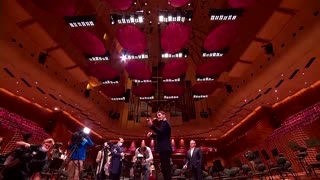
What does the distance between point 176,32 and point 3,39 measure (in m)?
5.93

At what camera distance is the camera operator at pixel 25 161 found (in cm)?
484

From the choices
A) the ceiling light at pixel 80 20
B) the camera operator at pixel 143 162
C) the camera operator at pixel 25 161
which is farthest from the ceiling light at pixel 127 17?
the camera operator at pixel 25 161

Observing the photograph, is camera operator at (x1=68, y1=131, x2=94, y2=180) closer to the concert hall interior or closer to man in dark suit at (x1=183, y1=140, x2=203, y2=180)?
the concert hall interior

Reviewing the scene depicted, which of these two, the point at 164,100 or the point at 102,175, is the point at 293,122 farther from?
the point at 102,175

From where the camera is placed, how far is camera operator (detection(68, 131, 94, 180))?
568 centimetres

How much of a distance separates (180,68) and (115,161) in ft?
20.7

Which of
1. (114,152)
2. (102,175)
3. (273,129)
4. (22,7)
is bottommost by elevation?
(102,175)

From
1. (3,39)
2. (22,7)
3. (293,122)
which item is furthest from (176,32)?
(293,122)

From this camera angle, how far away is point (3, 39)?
8555mm

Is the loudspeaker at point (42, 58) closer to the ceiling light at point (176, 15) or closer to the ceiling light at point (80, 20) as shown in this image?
the ceiling light at point (80, 20)

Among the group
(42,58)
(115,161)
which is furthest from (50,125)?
(115,161)

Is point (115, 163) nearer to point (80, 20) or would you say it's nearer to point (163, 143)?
point (163, 143)

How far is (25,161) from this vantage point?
4.98m

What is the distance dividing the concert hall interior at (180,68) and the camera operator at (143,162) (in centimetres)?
A: 154
